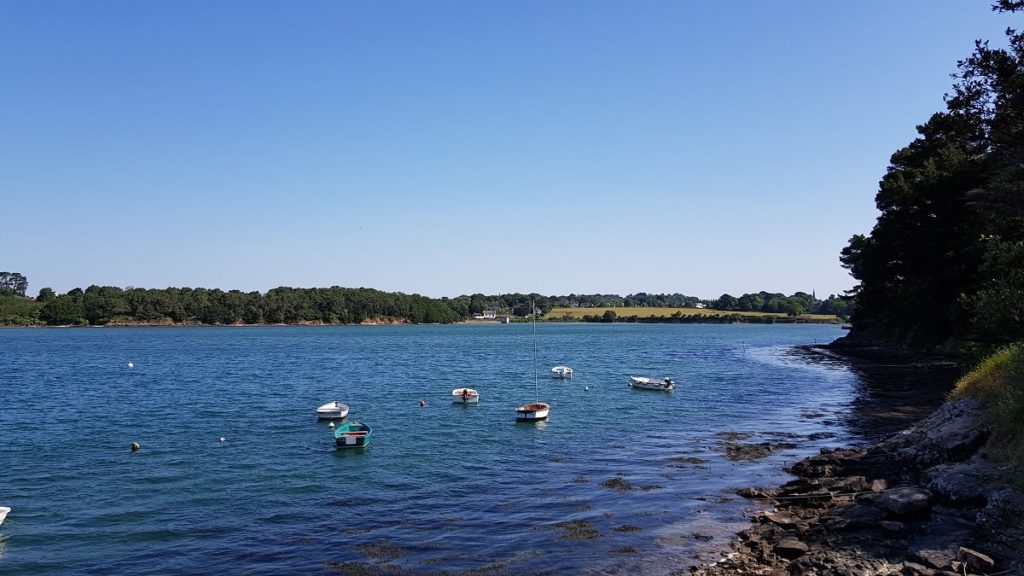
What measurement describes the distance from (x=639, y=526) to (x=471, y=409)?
89.6ft

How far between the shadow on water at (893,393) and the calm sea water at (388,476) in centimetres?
131

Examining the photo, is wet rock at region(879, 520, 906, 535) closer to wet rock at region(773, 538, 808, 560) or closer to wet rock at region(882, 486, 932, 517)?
wet rock at region(882, 486, 932, 517)

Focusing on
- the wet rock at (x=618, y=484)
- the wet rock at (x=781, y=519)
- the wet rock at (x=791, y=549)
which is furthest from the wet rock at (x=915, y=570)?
the wet rock at (x=618, y=484)

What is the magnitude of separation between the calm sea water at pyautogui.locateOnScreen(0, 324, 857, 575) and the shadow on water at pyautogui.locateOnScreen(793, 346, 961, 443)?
1.31 meters

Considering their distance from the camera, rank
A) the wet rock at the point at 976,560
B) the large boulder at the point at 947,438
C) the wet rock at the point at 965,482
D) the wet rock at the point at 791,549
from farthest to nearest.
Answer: the large boulder at the point at 947,438
the wet rock at the point at 965,482
the wet rock at the point at 791,549
the wet rock at the point at 976,560

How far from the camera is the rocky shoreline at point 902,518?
13109 mm

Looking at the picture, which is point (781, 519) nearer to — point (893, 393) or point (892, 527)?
point (892, 527)

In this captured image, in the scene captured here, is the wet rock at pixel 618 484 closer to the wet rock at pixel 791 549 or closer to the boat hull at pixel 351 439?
the wet rock at pixel 791 549

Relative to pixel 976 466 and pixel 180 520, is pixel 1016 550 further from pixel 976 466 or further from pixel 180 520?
pixel 180 520

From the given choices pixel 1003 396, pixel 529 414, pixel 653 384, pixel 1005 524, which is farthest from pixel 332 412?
pixel 1005 524

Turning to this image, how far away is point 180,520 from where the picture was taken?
67.9 feet

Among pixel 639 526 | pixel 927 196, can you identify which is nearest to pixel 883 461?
pixel 639 526

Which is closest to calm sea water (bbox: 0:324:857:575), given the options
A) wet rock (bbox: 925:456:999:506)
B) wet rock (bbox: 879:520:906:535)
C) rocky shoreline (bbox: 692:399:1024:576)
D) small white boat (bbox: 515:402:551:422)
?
small white boat (bbox: 515:402:551:422)

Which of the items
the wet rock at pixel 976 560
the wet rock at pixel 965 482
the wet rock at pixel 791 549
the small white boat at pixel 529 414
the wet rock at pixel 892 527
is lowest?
the small white boat at pixel 529 414
